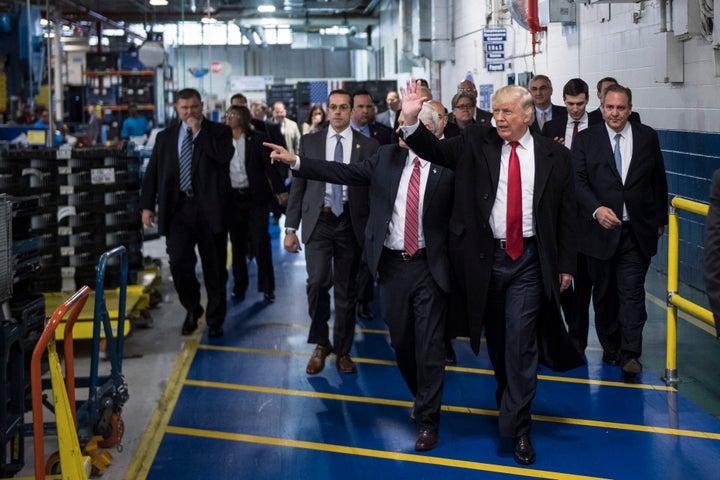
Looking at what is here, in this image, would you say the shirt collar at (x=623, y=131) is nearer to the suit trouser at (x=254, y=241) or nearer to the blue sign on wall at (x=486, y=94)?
the suit trouser at (x=254, y=241)

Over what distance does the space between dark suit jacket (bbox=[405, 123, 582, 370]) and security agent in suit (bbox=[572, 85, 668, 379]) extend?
1446mm

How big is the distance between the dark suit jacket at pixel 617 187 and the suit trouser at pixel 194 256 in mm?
3255

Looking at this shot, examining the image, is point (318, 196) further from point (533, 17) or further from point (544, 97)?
point (533, 17)

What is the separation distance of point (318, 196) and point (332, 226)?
0.24 m

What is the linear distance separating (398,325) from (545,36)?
10.1 metres


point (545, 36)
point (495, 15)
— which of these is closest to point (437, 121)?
point (545, 36)

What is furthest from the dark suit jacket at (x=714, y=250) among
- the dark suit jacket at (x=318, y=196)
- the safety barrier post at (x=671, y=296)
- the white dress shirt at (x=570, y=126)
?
the white dress shirt at (x=570, y=126)

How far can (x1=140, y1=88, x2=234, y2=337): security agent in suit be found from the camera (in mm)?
9070

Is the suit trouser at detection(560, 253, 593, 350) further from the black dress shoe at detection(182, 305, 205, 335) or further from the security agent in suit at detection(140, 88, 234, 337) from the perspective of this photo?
the black dress shoe at detection(182, 305, 205, 335)

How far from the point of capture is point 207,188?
9.12 m

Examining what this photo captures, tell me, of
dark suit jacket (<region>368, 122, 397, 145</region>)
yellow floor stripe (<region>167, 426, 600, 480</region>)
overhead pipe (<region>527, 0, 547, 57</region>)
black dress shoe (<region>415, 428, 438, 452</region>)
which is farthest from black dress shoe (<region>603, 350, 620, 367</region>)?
overhead pipe (<region>527, 0, 547, 57</region>)

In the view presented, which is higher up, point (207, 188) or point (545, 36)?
point (545, 36)

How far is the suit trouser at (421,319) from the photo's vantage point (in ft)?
20.4

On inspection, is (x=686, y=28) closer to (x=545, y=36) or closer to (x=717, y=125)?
(x=717, y=125)
